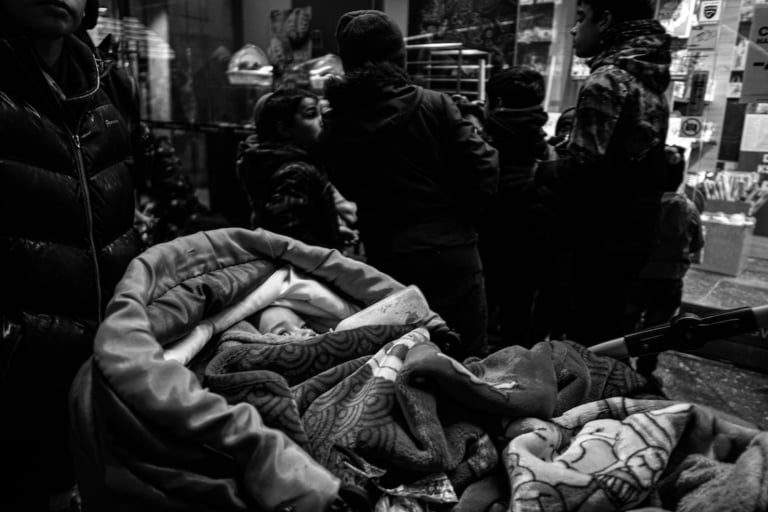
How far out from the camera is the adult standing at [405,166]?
184 centimetres

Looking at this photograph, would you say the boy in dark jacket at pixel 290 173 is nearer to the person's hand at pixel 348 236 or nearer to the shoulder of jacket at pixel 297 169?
the shoulder of jacket at pixel 297 169

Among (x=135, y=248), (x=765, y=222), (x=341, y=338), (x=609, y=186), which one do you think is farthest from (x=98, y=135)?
(x=765, y=222)

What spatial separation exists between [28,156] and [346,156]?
3.22 ft

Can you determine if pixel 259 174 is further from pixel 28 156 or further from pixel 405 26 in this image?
pixel 405 26

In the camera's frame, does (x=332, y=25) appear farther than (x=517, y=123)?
Yes

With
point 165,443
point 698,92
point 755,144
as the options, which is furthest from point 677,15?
point 165,443

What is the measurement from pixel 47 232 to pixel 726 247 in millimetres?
3366

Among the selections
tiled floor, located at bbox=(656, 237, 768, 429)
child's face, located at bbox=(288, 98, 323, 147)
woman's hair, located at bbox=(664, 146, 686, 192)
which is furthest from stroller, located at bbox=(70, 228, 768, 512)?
tiled floor, located at bbox=(656, 237, 768, 429)

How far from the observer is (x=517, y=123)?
2.46 meters

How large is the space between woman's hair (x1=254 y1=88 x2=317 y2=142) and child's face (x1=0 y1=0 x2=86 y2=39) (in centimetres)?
105

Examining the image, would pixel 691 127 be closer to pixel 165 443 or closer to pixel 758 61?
pixel 758 61

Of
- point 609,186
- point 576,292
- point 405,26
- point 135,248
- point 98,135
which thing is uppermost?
point 405,26

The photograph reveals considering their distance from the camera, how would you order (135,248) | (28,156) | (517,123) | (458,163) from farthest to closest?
(517,123)
(458,163)
(135,248)
(28,156)

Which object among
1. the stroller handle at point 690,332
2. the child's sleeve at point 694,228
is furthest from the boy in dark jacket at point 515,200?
the stroller handle at point 690,332
